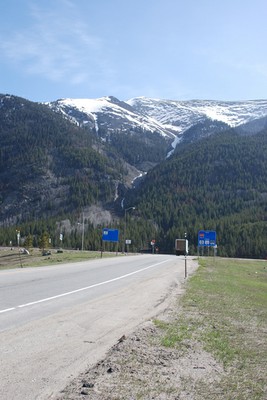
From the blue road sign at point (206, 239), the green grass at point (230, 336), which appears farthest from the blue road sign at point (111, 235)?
the green grass at point (230, 336)

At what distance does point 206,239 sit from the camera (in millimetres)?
58938

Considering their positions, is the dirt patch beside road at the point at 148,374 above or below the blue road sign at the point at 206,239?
below

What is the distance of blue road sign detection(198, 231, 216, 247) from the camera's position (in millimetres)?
56994

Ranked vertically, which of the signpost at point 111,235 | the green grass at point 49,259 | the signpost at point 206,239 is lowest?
the green grass at point 49,259

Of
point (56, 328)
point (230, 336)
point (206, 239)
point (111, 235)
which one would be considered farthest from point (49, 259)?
point (230, 336)

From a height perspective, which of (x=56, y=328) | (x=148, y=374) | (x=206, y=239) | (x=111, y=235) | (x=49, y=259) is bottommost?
(x=148, y=374)

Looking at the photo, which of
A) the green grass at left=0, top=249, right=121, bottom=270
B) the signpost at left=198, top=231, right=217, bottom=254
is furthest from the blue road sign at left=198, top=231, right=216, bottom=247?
the green grass at left=0, top=249, right=121, bottom=270

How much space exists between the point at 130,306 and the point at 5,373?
8.45 meters

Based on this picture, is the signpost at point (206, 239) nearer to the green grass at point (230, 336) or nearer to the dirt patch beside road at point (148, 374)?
the green grass at point (230, 336)

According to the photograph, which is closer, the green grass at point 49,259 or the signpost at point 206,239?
the green grass at point 49,259

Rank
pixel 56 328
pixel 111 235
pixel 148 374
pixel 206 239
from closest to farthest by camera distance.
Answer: pixel 148 374
pixel 56 328
pixel 206 239
pixel 111 235

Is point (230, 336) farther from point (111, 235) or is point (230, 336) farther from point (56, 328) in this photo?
point (111, 235)

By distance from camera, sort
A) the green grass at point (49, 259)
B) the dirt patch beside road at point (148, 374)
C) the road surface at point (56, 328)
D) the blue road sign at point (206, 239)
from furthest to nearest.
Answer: the blue road sign at point (206, 239) → the green grass at point (49, 259) → the road surface at point (56, 328) → the dirt patch beside road at point (148, 374)

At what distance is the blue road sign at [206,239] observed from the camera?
187 ft
